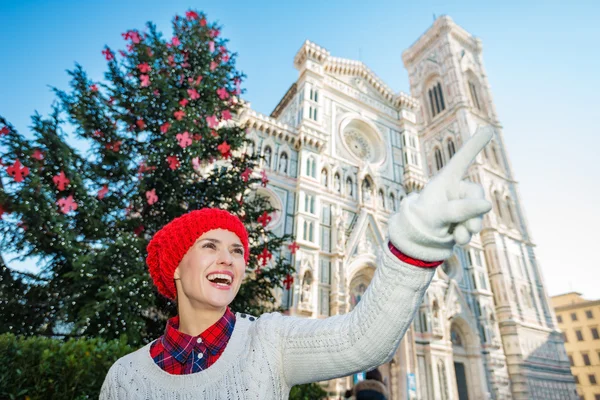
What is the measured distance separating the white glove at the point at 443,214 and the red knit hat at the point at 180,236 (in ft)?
3.24

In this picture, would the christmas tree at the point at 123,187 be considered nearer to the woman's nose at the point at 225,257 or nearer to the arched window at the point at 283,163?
the woman's nose at the point at 225,257

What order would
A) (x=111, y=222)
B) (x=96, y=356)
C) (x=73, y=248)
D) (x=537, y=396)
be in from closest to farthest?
(x=96, y=356) → (x=73, y=248) → (x=111, y=222) → (x=537, y=396)

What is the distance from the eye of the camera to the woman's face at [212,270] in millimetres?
1659

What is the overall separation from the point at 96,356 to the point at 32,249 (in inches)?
106

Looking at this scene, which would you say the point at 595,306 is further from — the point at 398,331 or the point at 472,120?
the point at 398,331

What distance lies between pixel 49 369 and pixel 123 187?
3.86 m

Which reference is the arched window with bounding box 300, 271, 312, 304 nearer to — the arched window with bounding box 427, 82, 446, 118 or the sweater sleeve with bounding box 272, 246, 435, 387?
the sweater sleeve with bounding box 272, 246, 435, 387

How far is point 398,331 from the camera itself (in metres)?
1.22

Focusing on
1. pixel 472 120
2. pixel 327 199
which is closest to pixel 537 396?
pixel 327 199

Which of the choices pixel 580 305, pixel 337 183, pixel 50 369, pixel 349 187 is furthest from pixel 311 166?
pixel 580 305

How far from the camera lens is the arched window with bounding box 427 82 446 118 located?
28938 mm

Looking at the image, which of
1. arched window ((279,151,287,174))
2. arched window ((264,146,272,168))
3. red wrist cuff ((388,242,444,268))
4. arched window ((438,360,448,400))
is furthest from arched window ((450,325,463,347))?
red wrist cuff ((388,242,444,268))

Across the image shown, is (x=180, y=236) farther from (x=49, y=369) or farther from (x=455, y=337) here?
(x=455, y=337)

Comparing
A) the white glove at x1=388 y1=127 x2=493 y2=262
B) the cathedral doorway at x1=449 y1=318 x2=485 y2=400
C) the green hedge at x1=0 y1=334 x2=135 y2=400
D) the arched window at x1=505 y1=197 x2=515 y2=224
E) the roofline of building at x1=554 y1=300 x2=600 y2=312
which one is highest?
the arched window at x1=505 y1=197 x2=515 y2=224
